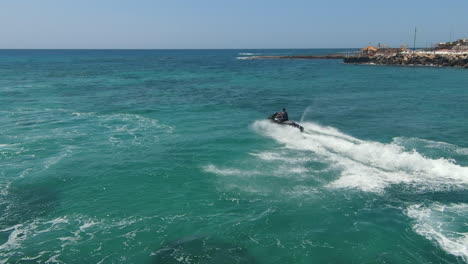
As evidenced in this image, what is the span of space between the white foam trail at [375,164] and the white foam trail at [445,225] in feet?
9.48

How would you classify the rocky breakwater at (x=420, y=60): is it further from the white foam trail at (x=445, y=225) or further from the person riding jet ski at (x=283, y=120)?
the white foam trail at (x=445, y=225)

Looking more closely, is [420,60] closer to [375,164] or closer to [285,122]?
[285,122]

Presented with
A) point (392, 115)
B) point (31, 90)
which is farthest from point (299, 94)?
point (31, 90)

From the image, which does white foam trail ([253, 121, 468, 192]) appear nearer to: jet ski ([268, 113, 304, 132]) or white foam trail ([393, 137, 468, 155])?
white foam trail ([393, 137, 468, 155])

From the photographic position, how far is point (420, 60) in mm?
115250

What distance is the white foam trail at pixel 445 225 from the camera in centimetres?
Result: 1792

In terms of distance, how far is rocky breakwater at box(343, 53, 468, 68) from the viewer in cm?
10331

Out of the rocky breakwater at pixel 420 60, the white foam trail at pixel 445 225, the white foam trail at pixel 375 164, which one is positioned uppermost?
the rocky breakwater at pixel 420 60

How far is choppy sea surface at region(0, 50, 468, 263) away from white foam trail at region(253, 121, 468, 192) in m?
0.14

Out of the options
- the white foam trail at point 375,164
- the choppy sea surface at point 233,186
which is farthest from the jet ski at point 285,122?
the white foam trail at point 375,164

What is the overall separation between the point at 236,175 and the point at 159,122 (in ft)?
62.8

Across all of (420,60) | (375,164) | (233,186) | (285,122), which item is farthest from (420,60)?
(233,186)

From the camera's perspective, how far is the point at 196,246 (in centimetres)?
1827

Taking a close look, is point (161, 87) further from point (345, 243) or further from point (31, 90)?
point (345, 243)
